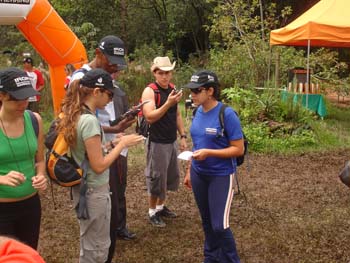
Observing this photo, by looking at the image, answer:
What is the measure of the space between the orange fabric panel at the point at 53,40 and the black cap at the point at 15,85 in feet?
13.6

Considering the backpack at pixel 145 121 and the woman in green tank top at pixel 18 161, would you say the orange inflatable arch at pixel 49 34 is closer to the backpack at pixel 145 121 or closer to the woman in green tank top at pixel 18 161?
the backpack at pixel 145 121

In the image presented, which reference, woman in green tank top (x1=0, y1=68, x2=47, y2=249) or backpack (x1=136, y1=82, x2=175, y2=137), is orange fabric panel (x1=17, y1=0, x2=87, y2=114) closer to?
backpack (x1=136, y1=82, x2=175, y2=137)

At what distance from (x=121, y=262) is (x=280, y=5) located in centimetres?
1950

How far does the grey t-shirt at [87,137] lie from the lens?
3139 millimetres

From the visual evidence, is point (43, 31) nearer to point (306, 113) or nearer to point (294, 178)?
point (294, 178)

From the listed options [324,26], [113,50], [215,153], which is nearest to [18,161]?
[113,50]

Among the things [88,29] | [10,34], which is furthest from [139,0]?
[10,34]

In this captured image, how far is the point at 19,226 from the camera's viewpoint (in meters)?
3.16

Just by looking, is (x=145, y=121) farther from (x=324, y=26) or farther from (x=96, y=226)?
(x=324, y=26)

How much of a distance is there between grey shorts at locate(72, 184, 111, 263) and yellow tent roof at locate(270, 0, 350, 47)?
859 centimetres

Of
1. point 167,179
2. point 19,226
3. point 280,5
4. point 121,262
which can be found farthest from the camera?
point 280,5

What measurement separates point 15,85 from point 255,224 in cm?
325

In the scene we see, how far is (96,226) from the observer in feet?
10.8

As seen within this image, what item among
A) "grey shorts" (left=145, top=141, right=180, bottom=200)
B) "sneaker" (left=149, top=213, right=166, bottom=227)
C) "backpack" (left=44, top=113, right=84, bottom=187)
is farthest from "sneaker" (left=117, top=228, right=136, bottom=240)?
"backpack" (left=44, top=113, right=84, bottom=187)
